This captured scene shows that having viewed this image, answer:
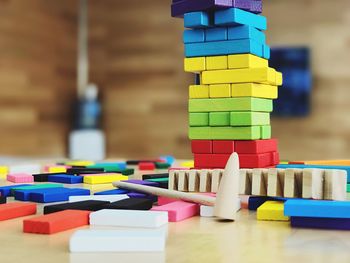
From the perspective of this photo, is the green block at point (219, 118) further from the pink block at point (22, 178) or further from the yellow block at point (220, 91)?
the pink block at point (22, 178)

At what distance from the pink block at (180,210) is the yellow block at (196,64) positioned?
1.44 feet

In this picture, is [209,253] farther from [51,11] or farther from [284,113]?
[51,11]

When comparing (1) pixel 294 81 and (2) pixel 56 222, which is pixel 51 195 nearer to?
(2) pixel 56 222

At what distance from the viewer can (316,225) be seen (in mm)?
662

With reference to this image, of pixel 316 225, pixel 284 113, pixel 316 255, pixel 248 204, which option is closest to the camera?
pixel 316 255

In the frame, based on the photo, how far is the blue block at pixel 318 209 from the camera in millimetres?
639

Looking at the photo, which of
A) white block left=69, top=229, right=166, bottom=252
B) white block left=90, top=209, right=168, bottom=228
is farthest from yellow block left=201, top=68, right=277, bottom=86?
white block left=69, top=229, right=166, bottom=252

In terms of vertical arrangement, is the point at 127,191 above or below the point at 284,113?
below

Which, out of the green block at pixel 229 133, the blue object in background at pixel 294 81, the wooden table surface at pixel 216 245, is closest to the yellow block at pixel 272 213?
the wooden table surface at pixel 216 245

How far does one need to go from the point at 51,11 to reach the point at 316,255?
3497 mm

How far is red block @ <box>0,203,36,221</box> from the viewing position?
2.37 feet

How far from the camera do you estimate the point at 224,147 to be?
3.64ft

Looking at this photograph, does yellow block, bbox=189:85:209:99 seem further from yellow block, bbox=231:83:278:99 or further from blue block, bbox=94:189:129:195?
blue block, bbox=94:189:129:195

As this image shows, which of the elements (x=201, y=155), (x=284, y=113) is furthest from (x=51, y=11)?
(x=201, y=155)
